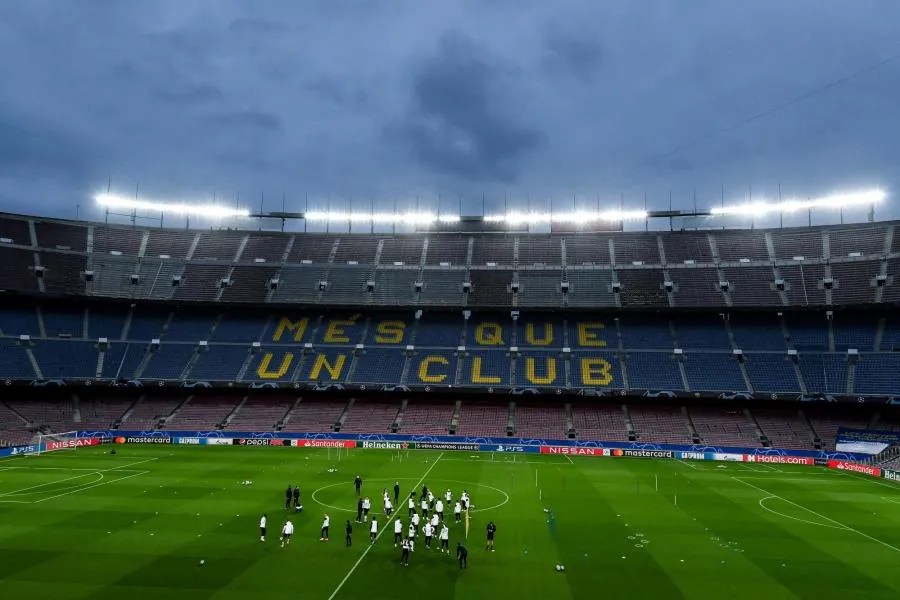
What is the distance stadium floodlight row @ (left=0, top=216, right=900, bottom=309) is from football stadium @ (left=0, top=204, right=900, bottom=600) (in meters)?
0.37

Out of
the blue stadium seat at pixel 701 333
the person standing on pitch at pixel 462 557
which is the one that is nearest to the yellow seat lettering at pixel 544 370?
the blue stadium seat at pixel 701 333

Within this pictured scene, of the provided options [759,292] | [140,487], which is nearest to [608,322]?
[759,292]

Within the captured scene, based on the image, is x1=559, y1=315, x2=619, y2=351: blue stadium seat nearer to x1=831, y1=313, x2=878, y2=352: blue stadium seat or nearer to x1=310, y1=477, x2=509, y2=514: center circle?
x1=831, y1=313, x2=878, y2=352: blue stadium seat

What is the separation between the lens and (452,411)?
63.5 m

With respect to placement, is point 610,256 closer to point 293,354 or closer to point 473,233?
point 473,233

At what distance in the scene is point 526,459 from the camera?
50.6 meters

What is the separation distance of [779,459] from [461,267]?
4320cm

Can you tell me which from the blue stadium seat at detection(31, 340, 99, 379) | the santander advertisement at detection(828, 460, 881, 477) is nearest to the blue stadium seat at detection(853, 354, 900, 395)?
the santander advertisement at detection(828, 460, 881, 477)

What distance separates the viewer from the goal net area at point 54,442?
4994 centimetres

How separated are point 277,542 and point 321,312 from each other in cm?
5227

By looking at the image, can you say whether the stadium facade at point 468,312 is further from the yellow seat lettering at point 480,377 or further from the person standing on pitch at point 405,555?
the person standing on pitch at point 405,555

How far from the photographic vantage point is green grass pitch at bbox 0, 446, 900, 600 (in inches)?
788

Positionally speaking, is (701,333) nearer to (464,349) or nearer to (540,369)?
(540,369)

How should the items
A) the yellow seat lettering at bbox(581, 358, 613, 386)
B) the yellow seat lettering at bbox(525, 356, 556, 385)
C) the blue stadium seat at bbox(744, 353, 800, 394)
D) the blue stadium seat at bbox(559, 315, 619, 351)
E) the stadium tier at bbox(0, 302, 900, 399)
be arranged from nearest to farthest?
the blue stadium seat at bbox(744, 353, 800, 394), the stadium tier at bbox(0, 302, 900, 399), the yellow seat lettering at bbox(581, 358, 613, 386), the yellow seat lettering at bbox(525, 356, 556, 385), the blue stadium seat at bbox(559, 315, 619, 351)
